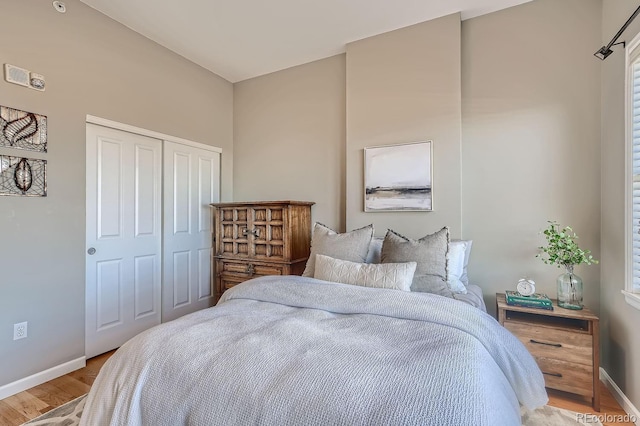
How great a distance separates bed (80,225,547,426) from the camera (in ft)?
2.96

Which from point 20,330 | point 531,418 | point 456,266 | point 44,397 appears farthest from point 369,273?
point 20,330

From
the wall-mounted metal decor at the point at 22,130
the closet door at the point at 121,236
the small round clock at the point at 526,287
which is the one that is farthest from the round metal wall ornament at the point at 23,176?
the small round clock at the point at 526,287

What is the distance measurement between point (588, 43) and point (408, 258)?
83.3 inches

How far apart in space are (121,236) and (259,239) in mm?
1252

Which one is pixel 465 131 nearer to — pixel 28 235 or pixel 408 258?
pixel 408 258

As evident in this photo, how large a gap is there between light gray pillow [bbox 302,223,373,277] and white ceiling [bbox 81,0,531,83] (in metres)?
1.85

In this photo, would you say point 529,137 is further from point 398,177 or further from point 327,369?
point 327,369

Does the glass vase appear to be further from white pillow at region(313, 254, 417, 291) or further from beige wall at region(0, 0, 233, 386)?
beige wall at region(0, 0, 233, 386)

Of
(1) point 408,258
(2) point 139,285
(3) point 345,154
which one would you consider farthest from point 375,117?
(2) point 139,285

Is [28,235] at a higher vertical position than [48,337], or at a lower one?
higher

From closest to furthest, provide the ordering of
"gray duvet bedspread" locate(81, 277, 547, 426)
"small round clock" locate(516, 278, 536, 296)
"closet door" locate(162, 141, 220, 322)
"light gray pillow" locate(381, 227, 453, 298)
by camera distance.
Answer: "gray duvet bedspread" locate(81, 277, 547, 426), "light gray pillow" locate(381, 227, 453, 298), "small round clock" locate(516, 278, 536, 296), "closet door" locate(162, 141, 220, 322)

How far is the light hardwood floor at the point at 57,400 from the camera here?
6.13ft

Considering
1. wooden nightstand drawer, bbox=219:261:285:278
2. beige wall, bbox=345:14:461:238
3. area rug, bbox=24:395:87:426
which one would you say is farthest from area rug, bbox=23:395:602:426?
wooden nightstand drawer, bbox=219:261:285:278

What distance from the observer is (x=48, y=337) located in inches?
90.4
